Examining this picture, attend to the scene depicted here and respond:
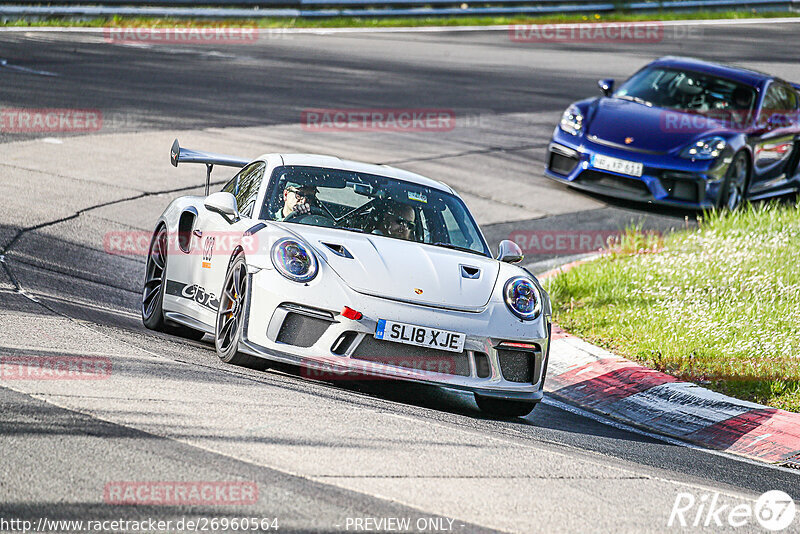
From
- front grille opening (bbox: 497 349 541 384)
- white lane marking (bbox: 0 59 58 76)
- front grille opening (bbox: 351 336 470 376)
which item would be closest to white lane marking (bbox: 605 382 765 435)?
front grille opening (bbox: 497 349 541 384)

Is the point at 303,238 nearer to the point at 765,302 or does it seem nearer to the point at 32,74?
the point at 765,302

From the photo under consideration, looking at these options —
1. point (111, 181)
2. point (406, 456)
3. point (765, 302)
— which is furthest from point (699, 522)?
point (111, 181)

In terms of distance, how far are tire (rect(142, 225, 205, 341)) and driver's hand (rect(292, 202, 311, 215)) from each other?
110 cm

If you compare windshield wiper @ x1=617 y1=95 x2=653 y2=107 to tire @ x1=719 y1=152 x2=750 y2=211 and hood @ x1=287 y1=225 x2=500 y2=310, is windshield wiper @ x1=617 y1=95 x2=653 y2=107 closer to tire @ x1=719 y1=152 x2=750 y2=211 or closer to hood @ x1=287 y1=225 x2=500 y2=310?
tire @ x1=719 y1=152 x2=750 y2=211

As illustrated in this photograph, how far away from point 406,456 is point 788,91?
12.0m

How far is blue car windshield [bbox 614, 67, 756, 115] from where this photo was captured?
1445 cm

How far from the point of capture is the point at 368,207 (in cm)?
726

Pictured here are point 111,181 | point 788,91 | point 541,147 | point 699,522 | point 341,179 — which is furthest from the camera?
point 541,147

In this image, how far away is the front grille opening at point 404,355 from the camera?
6047mm

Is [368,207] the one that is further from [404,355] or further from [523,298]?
[404,355]

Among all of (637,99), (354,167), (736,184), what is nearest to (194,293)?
(354,167)

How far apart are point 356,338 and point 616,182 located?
26.2 feet

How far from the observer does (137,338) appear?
22.4 feet

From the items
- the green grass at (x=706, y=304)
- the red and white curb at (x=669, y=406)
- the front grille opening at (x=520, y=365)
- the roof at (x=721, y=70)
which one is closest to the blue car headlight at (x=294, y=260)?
the front grille opening at (x=520, y=365)
